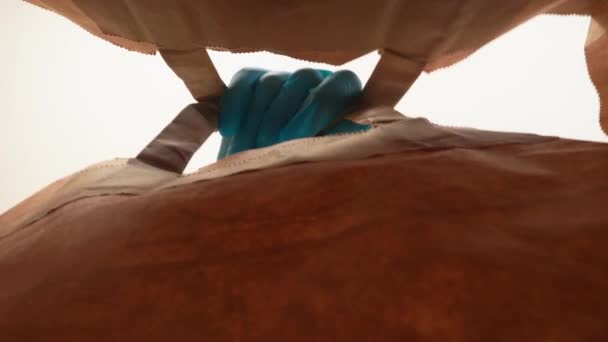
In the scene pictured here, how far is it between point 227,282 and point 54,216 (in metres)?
0.18

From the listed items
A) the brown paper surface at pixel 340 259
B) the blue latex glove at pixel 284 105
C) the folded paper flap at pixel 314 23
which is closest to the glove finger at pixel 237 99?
the blue latex glove at pixel 284 105

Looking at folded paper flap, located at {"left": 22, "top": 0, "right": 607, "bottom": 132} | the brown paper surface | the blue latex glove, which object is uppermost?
folded paper flap, located at {"left": 22, "top": 0, "right": 607, "bottom": 132}

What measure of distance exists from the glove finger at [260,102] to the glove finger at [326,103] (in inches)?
2.0

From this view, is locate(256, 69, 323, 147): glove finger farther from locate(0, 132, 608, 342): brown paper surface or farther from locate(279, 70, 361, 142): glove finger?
locate(0, 132, 608, 342): brown paper surface

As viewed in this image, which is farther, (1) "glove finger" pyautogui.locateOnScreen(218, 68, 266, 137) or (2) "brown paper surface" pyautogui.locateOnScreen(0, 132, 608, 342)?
(1) "glove finger" pyautogui.locateOnScreen(218, 68, 266, 137)

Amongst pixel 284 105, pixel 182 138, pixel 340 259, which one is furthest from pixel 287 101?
pixel 340 259

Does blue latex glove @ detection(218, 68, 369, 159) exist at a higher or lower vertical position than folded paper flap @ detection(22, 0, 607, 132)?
lower

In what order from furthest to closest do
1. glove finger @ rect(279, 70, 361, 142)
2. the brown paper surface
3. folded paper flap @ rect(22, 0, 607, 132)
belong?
glove finger @ rect(279, 70, 361, 142)
folded paper flap @ rect(22, 0, 607, 132)
the brown paper surface

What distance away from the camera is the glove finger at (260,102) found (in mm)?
620

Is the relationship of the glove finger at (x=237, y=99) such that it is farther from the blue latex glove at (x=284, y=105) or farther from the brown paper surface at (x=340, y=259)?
the brown paper surface at (x=340, y=259)

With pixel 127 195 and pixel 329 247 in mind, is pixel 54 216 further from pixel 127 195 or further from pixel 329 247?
pixel 329 247

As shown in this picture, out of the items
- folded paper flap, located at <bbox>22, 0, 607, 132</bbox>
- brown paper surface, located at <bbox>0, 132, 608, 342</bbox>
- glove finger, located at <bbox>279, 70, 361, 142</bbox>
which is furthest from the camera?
glove finger, located at <bbox>279, 70, 361, 142</bbox>

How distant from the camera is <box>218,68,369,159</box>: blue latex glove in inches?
23.1

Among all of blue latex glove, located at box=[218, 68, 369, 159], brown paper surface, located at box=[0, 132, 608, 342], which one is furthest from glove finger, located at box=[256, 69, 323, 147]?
brown paper surface, located at box=[0, 132, 608, 342]
